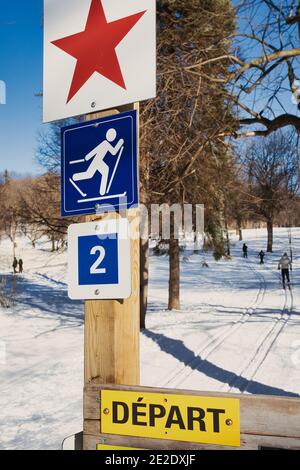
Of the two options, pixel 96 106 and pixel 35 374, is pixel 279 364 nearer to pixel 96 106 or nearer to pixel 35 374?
pixel 35 374

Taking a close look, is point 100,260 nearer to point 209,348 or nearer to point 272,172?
point 209,348

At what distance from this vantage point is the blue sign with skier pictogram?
2.17 metres

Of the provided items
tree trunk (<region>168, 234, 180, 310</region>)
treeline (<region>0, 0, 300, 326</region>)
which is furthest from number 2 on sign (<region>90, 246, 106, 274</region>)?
tree trunk (<region>168, 234, 180, 310</region>)

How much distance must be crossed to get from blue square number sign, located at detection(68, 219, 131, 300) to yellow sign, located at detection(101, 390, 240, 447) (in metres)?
0.48

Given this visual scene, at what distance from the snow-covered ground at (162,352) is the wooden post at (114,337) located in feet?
12.5

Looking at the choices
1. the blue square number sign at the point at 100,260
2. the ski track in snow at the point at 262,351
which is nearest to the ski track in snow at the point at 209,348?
the ski track in snow at the point at 262,351

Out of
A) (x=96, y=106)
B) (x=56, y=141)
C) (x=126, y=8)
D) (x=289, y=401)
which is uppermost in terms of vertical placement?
(x=56, y=141)

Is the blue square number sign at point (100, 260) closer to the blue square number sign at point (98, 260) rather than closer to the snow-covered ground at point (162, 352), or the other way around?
the blue square number sign at point (98, 260)

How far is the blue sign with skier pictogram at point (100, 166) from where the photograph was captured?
2169 millimetres

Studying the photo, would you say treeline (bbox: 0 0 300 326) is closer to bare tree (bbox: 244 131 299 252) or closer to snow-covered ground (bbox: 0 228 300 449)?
bare tree (bbox: 244 131 299 252)

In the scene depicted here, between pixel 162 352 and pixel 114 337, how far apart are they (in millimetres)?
8559

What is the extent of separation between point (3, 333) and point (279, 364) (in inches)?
324
